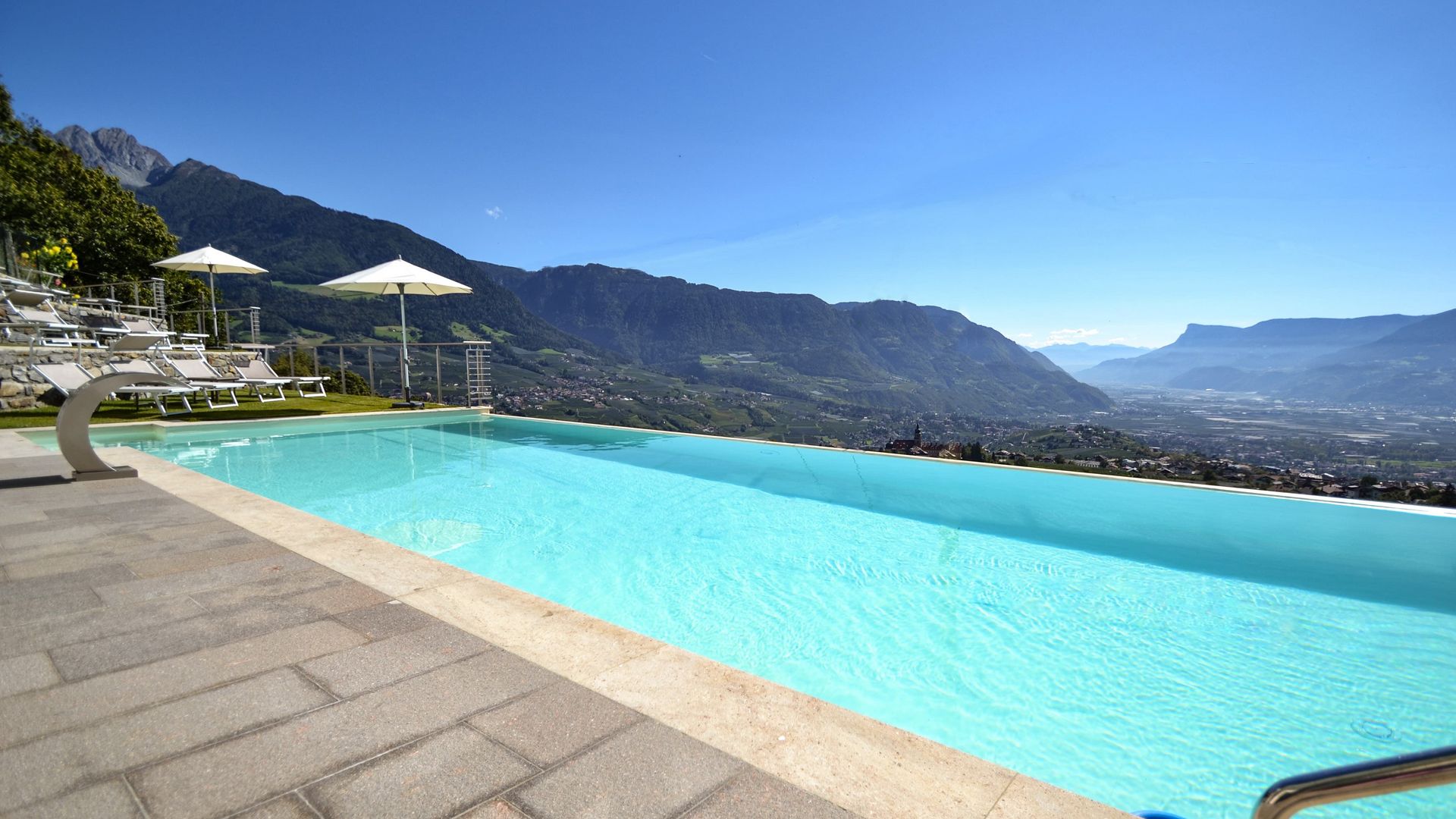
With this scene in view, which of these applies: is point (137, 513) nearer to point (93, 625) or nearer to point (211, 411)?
point (93, 625)

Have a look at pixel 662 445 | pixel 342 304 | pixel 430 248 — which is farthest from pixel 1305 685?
pixel 430 248

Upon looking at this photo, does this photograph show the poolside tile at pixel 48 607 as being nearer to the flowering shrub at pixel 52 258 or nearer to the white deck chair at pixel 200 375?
the white deck chair at pixel 200 375

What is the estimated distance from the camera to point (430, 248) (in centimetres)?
7781

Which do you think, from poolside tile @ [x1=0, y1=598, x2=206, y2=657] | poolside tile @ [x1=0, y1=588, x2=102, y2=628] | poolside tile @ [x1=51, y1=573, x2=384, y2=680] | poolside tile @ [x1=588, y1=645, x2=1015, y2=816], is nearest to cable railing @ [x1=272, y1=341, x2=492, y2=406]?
poolside tile @ [x1=0, y1=588, x2=102, y2=628]

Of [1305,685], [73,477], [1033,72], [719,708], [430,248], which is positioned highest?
[430,248]

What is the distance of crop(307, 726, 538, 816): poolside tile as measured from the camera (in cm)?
118

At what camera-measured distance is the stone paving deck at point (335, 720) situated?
120 centimetres

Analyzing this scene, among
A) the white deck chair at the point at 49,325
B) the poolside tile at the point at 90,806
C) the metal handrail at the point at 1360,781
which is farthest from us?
the white deck chair at the point at 49,325

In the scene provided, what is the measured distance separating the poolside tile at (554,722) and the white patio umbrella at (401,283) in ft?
35.3

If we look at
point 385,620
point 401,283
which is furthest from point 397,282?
point 385,620

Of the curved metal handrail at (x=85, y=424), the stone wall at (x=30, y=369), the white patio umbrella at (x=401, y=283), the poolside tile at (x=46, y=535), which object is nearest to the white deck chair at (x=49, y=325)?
the stone wall at (x=30, y=369)

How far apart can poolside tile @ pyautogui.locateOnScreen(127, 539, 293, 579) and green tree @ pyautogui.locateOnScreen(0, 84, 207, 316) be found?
1809 cm

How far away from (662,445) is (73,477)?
20.3ft

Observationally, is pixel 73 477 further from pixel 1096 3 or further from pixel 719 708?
pixel 1096 3
